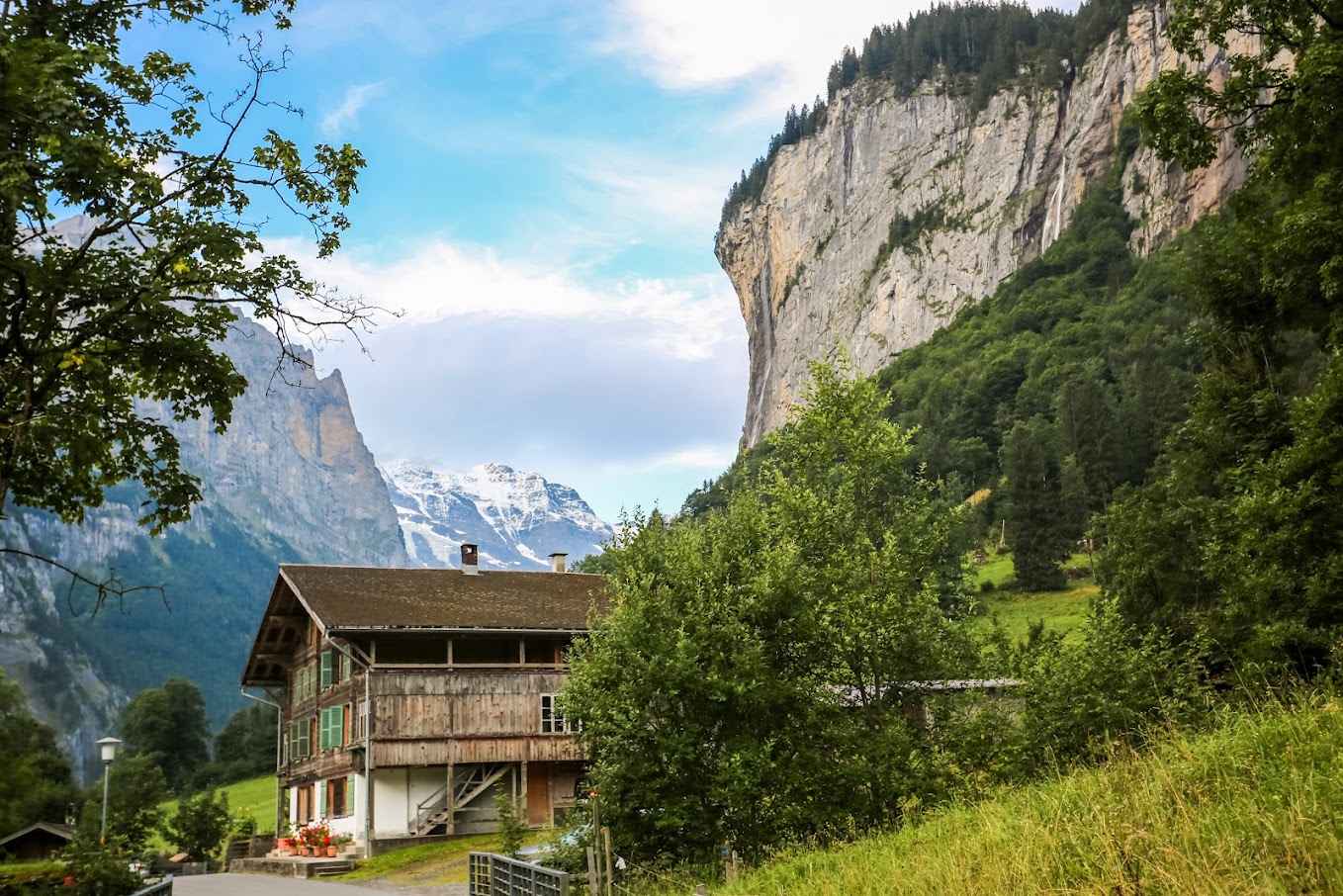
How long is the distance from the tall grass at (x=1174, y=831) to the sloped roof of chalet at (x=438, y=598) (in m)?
22.6

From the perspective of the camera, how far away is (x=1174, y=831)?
7.02 metres

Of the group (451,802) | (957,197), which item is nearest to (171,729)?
(451,802)

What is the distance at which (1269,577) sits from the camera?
21.0 m

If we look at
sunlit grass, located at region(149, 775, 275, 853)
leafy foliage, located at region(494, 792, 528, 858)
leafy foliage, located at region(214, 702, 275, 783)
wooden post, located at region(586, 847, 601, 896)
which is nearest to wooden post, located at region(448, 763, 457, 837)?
leafy foliage, located at region(494, 792, 528, 858)

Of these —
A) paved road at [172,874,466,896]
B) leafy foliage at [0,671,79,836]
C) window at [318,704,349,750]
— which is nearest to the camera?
paved road at [172,874,466,896]

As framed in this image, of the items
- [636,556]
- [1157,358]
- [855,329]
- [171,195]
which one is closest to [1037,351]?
[1157,358]

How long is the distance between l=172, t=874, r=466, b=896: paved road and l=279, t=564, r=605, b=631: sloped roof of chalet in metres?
6.46

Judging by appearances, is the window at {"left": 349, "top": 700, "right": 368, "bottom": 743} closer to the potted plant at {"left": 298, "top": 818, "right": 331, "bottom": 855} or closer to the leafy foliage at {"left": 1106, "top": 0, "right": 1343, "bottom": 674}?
the potted plant at {"left": 298, "top": 818, "right": 331, "bottom": 855}

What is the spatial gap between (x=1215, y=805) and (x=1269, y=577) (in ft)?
49.6

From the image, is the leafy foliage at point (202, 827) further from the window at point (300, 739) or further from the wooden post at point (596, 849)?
the wooden post at point (596, 849)

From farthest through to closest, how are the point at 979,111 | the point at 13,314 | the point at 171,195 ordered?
the point at 979,111
the point at 171,195
the point at 13,314

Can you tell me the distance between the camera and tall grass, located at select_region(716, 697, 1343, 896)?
635 cm

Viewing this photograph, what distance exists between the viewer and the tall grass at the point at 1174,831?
20.8 feet

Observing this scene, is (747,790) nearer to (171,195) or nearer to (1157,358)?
(171,195)
